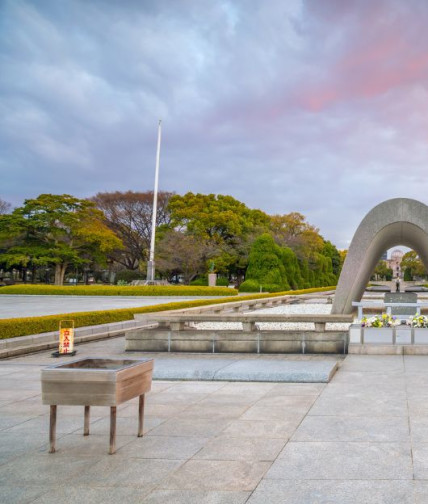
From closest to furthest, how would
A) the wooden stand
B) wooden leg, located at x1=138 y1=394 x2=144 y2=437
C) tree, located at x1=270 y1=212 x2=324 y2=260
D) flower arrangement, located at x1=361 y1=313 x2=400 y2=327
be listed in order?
1. the wooden stand
2. wooden leg, located at x1=138 y1=394 x2=144 y2=437
3. flower arrangement, located at x1=361 y1=313 x2=400 y2=327
4. tree, located at x1=270 y1=212 x2=324 y2=260

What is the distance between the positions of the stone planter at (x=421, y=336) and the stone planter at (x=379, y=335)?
0.54 metres

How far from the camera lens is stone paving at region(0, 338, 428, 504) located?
349cm

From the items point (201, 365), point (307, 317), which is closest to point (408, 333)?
point (307, 317)

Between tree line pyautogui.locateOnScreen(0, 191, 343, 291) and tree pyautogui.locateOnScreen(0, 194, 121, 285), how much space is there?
0.30 ft

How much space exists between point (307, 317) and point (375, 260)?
944cm

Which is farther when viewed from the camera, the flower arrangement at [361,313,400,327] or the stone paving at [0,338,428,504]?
the flower arrangement at [361,313,400,327]

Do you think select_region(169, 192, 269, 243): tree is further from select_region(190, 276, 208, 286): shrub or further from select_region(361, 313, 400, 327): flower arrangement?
select_region(361, 313, 400, 327): flower arrangement

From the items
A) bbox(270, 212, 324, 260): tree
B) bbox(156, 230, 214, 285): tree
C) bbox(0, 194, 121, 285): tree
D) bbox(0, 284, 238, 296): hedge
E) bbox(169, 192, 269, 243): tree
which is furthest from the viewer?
bbox(270, 212, 324, 260): tree

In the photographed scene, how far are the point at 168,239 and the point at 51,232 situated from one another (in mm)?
11548

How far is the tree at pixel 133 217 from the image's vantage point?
5753cm

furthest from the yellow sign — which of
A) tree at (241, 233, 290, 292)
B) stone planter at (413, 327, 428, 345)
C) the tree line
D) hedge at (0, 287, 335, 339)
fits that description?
tree at (241, 233, 290, 292)

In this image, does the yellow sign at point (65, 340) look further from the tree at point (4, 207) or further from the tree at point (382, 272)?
the tree at point (382, 272)

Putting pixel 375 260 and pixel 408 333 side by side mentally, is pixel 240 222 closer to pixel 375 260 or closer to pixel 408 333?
pixel 375 260

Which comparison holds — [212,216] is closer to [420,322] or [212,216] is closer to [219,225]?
[219,225]
